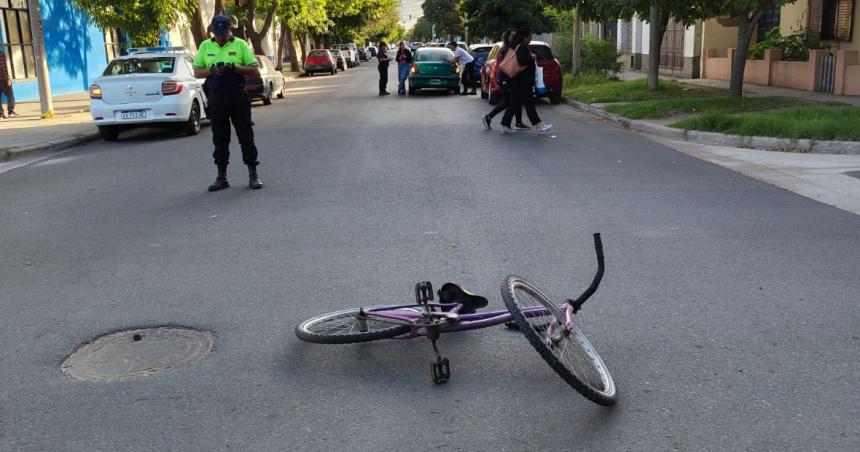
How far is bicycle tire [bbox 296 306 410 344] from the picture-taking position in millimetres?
4059

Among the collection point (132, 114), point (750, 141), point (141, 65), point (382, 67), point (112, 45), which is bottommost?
point (750, 141)

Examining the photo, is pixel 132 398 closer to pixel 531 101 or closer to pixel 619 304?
pixel 619 304

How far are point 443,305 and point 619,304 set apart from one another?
4.28 feet

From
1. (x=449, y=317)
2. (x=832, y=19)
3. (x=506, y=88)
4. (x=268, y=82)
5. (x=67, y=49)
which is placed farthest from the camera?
(x=67, y=49)

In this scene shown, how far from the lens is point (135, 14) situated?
21.1m

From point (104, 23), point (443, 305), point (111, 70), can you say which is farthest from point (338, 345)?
point (104, 23)

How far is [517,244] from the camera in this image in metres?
6.30

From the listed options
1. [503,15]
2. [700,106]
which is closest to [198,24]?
[503,15]

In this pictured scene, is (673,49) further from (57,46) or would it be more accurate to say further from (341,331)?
(341,331)

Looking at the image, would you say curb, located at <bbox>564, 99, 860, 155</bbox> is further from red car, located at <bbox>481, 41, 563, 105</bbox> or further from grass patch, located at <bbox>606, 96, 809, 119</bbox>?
red car, located at <bbox>481, 41, 563, 105</bbox>

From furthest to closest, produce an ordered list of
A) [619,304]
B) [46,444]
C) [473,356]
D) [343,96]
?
[343,96]
[619,304]
[473,356]
[46,444]

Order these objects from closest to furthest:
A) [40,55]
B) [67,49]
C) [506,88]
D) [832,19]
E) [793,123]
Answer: [793,123] → [506,88] → [40,55] → [832,19] → [67,49]

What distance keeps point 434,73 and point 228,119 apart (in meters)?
15.1

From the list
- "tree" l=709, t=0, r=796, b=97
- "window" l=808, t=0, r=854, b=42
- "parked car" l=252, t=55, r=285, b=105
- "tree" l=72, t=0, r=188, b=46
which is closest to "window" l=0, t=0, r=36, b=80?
"tree" l=72, t=0, r=188, b=46
